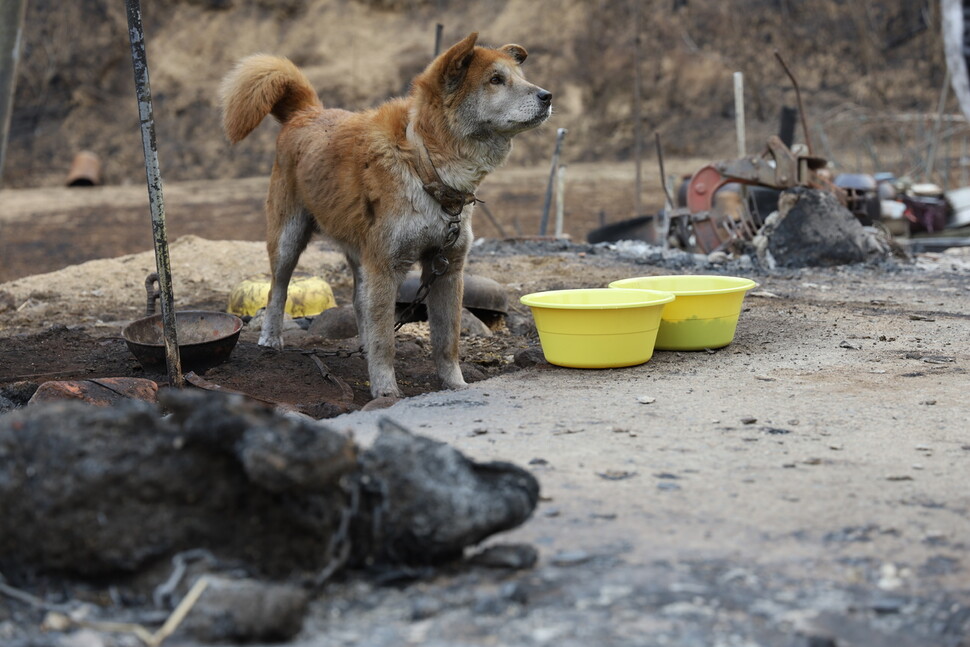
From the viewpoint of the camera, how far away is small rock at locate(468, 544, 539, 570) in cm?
255

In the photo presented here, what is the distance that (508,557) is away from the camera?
256cm

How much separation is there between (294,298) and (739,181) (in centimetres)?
462

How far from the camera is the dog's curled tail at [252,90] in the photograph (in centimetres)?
574

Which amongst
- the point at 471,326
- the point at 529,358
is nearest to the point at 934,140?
the point at 471,326

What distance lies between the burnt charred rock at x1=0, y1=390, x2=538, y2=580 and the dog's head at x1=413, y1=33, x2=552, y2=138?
103 inches

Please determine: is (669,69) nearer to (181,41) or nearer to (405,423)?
(181,41)

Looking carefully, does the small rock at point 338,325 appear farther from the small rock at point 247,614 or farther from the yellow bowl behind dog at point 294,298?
the small rock at point 247,614

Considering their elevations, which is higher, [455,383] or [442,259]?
[442,259]

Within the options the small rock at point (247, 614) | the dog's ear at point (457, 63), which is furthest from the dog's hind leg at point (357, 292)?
the small rock at point (247, 614)

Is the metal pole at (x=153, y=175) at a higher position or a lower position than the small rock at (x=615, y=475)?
higher

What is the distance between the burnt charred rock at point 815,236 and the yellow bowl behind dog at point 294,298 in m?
4.32

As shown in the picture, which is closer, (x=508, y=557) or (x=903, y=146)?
(x=508, y=557)

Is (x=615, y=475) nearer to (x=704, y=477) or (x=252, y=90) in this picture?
(x=704, y=477)

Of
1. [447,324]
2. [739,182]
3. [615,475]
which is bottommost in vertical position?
[615,475]
